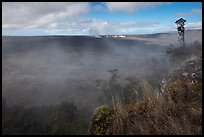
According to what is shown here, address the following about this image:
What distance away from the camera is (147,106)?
5641mm

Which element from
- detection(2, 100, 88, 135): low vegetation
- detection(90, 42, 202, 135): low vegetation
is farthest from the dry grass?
detection(2, 100, 88, 135): low vegetation

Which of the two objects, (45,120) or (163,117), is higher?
(163,117)

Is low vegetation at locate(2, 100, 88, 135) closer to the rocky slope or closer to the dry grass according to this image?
the rocky slope

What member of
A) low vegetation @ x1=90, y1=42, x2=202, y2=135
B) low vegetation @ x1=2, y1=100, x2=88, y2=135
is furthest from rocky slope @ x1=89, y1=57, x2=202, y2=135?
low vegetation @ x1=2, y1=100, x2=88, y2=135

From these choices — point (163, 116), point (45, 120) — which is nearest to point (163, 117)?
point (163, 116)

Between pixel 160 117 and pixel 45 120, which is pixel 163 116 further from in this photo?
pixel 45 120

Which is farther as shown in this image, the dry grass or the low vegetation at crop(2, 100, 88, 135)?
the low vegetation at crop(2, 100, 88, 135)

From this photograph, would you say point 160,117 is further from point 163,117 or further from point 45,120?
point 45,120

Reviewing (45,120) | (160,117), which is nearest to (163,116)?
(160,117)

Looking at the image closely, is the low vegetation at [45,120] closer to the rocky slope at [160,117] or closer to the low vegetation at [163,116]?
the rocky slope at [160,117]

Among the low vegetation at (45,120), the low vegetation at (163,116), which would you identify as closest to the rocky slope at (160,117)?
the low vegetation at (163,116)

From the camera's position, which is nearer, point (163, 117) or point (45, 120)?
point (163, 117)

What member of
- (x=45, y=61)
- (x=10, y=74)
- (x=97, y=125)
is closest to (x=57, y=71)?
(x=10, y=74)

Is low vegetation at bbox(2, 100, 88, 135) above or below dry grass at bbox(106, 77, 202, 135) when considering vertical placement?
below
